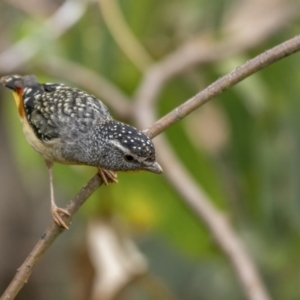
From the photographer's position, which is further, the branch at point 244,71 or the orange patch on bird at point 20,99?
the orange patch on bird at point 20,99

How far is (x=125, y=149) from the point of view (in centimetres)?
255

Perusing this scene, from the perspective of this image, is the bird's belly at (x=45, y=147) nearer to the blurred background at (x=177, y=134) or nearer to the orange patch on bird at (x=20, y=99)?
the orange patch on bird at (x=20, y=99)

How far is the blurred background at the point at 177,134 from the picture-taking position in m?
4.34

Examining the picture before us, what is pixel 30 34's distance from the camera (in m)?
4.27

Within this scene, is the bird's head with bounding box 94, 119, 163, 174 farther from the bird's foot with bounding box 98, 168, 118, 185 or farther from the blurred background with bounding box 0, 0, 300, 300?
the blurred background with bounding box 0, 0, 300, 300

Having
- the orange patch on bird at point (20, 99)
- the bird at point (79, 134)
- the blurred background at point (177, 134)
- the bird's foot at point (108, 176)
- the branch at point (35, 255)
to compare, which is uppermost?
the orange patch on bird at point (20, 99)

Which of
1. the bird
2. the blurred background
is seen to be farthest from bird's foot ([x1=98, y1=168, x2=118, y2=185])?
the blurred background

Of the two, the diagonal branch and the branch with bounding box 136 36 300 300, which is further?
the branch with bounding box 136 36 300 300

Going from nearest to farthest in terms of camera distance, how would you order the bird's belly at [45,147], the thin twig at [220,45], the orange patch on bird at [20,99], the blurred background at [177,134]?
the bird's belly at [45,147]
the orange patch on bird at [20,99]
the blurred background at [177,134]
the thin twig at [220,45]

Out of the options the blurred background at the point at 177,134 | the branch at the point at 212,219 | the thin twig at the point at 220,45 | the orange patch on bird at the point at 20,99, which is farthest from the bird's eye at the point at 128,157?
the thin twig at the point at 220,45

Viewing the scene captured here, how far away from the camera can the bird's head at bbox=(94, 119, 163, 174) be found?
250cm

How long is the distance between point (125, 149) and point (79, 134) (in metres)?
0.34

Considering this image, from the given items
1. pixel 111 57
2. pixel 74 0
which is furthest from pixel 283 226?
pixel 74 0

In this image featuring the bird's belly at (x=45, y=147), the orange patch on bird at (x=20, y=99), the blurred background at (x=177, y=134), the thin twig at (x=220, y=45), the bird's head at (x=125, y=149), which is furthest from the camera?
the thin twig at (x=220, y=45)
